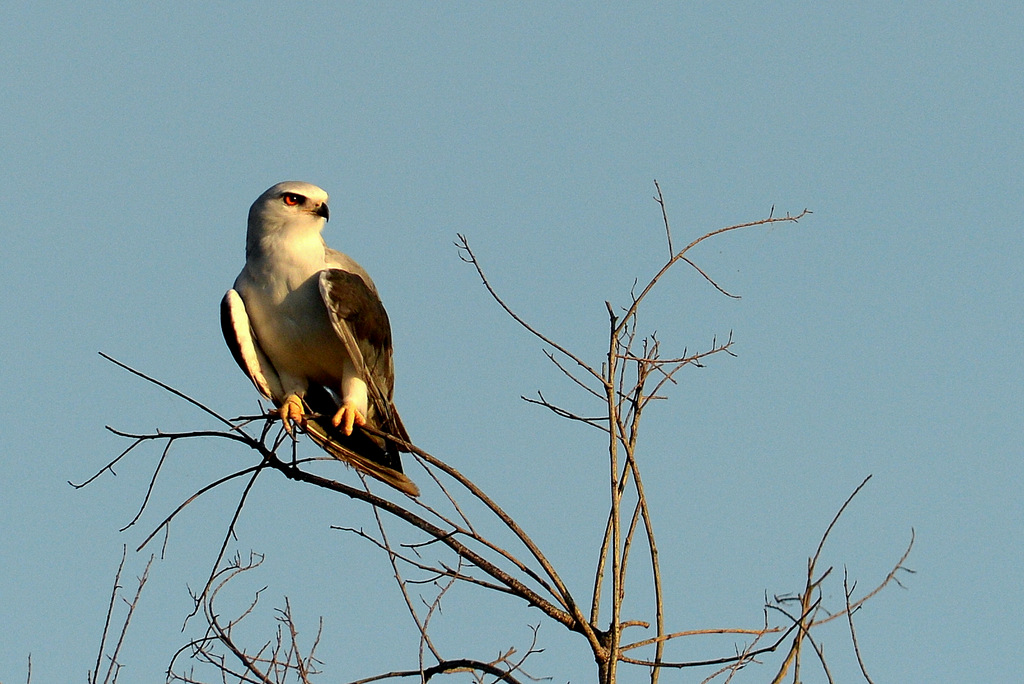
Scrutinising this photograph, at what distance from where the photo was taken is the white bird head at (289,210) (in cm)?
531

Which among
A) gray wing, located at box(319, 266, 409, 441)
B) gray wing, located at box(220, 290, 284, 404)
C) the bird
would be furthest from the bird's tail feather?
gray wing, located at box(220, 290, 284, 404)

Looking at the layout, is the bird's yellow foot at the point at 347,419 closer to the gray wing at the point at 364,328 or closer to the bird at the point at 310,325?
the bird at the point at 310,325

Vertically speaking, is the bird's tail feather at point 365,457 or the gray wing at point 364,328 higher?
the gray wing at point 364,328

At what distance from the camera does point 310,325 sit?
5.12 metres

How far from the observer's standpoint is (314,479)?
3473mm

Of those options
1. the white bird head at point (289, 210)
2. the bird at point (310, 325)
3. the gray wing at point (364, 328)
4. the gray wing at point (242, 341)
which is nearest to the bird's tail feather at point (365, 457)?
the bird at point (310, 325)

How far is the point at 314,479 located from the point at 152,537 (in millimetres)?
503

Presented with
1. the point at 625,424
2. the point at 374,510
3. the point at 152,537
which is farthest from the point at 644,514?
the point at 152,537

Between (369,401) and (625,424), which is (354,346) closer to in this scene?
(369,401)

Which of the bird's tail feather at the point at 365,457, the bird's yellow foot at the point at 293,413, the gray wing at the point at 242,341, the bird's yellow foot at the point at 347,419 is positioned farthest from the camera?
the gray wing at the point at 242,341

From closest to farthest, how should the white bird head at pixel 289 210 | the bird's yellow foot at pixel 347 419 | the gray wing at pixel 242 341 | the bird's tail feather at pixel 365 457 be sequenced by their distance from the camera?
1. the bird's tail feather at pixel 365 457
2. the bird's yellow foot at pixel 347 419
3. the gray wing at pixel 242 341
4. the white bird head at pixel 289 210

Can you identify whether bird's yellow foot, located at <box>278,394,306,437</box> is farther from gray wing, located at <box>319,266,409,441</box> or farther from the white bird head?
the white bird head

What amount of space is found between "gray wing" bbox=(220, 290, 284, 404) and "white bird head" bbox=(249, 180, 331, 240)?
36cm

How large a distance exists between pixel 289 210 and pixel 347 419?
3.61 ft
